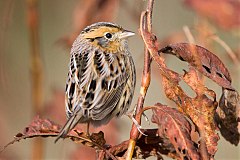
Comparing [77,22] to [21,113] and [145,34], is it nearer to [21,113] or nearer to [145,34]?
[145,34]

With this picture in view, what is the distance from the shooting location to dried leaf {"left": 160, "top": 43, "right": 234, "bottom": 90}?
8.71ft

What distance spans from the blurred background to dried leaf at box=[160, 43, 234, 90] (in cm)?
8

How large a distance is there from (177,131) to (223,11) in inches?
50.3

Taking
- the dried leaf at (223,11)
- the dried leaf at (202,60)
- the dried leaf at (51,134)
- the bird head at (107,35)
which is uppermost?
the dried leaf at (223,11)

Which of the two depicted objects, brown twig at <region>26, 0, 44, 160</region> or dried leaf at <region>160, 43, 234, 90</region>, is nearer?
dried leaf at <region>160, 43, 234, 90</region>

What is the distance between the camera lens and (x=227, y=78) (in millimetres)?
2760

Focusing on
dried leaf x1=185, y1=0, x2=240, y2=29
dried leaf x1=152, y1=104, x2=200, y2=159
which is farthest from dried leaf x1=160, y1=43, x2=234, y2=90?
dried leaf x1=185, y1=0, x2=240, y2=29

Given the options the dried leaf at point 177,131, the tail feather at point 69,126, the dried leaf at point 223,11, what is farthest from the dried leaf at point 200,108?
the dried leaf at point 223,11

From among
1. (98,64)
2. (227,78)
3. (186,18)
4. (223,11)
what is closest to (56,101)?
(98,64)

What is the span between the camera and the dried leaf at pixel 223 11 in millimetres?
3719

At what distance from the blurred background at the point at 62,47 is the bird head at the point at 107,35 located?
0.19 ft

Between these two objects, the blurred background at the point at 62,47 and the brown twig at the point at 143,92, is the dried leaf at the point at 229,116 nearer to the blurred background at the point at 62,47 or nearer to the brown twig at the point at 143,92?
the blurred background at the point at 62,47

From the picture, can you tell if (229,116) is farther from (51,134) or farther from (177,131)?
(51,134)

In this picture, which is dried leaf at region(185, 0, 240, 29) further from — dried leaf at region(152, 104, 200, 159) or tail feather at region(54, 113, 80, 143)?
dried leaf at region(152, 104, 200, 159)
